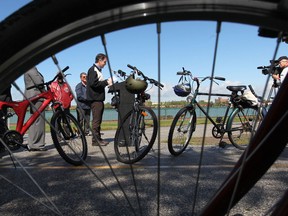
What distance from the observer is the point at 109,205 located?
8.79 ft

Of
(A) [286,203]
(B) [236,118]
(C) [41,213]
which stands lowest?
(C) [41,213]

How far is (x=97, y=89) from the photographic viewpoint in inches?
262

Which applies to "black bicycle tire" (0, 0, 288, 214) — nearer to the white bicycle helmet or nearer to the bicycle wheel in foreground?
the white bicycle helmet

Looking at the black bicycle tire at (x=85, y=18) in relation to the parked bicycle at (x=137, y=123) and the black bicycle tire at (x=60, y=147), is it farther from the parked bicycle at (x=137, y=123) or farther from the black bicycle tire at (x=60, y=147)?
the parked bicycle at (x=137, y=123)

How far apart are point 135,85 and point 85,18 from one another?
3.87 metres

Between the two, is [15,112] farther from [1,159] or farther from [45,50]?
[45,50]

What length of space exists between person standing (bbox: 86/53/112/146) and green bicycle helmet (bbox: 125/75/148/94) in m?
1.66

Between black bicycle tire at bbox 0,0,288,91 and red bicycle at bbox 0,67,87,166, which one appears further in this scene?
red bicycle at bbox 0,67,87,166

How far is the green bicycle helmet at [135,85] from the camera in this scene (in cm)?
480

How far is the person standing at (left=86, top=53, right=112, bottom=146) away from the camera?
6449 mm

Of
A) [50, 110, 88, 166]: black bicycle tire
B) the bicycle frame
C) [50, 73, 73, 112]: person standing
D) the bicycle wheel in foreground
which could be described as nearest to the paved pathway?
[50, 110, 88, 166]: black bicycle tire

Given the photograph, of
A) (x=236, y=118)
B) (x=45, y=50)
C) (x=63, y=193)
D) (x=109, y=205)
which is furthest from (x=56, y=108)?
(x=45, y=50)

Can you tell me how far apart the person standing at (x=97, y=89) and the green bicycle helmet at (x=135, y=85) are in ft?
5.44

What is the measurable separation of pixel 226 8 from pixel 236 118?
17.7 ft
